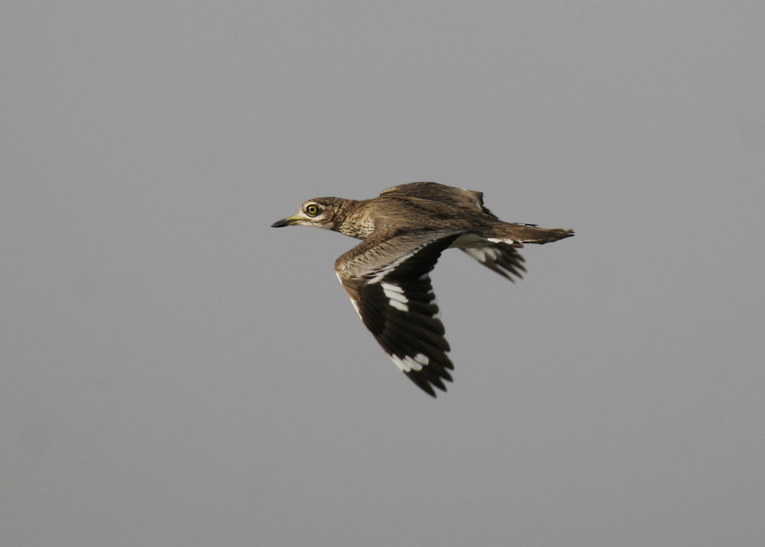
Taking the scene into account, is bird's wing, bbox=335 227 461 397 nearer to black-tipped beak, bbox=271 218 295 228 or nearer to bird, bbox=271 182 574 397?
bird, bbox=271 182 574 397

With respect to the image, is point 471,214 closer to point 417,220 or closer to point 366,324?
point 417,220

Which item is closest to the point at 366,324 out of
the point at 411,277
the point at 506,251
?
the point at 411,277

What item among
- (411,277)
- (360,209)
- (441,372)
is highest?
(360,209)

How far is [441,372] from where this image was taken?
50.2 feet

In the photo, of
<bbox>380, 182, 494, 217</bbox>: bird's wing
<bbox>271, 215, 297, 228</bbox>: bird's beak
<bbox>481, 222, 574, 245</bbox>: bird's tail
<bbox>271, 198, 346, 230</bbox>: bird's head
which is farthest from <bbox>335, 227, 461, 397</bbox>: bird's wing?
<bbox>271, 215, 297, 228</bbox>: bird's beak

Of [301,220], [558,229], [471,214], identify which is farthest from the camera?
[301,220]

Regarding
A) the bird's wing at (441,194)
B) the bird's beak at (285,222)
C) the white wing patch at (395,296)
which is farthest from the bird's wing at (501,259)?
the white wing patch at (395,296)

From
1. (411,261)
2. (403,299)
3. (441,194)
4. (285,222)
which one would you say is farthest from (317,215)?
(403,299)

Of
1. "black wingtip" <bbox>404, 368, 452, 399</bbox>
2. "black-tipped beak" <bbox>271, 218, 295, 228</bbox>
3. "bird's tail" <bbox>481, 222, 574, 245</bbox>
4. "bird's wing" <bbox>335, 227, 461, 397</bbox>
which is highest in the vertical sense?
"black-tipped beak" <bbox>271, 218, 295, 228</bbox>

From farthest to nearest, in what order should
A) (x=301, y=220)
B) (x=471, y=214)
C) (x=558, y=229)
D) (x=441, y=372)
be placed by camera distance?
1. (x=301, y=220)
2. (x=471, y=214)
3. (x=558, y=229)
4. (x=441, y=372)

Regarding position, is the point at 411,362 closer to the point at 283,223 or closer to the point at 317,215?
the point at 317,215

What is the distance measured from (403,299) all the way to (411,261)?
513mm

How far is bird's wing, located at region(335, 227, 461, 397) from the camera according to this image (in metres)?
15.3

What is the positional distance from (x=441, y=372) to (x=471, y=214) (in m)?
3.10
